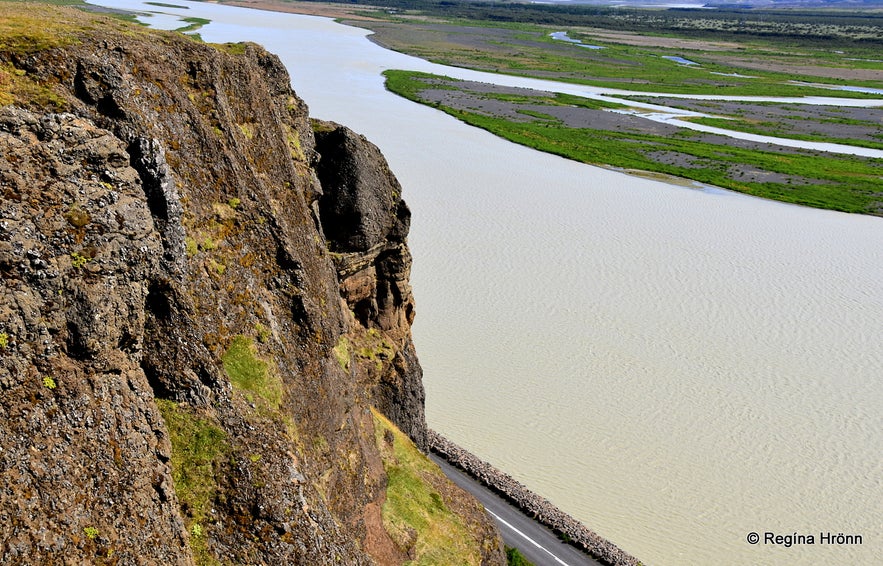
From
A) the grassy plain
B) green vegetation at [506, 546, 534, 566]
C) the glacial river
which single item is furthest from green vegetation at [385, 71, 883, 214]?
green vegetation at [506, 546, 534, 566]

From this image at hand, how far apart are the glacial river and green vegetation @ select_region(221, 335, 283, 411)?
20562 millimetres

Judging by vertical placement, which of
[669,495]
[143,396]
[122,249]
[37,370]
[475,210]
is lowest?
[669,495]

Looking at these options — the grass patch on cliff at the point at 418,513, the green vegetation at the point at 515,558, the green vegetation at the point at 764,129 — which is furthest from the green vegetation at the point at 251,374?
the green vegetation at the point at 764,129

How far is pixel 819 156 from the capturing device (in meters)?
106

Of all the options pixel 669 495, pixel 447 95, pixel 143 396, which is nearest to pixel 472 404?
pixel 669 495

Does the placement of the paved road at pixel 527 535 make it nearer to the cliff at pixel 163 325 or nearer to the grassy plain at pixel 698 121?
the cliff at pixel 163 325

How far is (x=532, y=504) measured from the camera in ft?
104

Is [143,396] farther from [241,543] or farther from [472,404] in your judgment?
[472,404]

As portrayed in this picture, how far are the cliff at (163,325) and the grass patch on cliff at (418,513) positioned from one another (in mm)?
191

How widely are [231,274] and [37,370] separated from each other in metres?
5.30

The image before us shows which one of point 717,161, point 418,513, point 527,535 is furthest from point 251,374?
point 717,161

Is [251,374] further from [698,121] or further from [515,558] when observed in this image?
[698,121]

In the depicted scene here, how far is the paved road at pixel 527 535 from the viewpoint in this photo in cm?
2911

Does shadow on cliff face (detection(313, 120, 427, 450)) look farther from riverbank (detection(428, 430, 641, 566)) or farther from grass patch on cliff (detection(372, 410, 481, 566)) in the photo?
riverbank (detection(428, 430, 641, 566))
